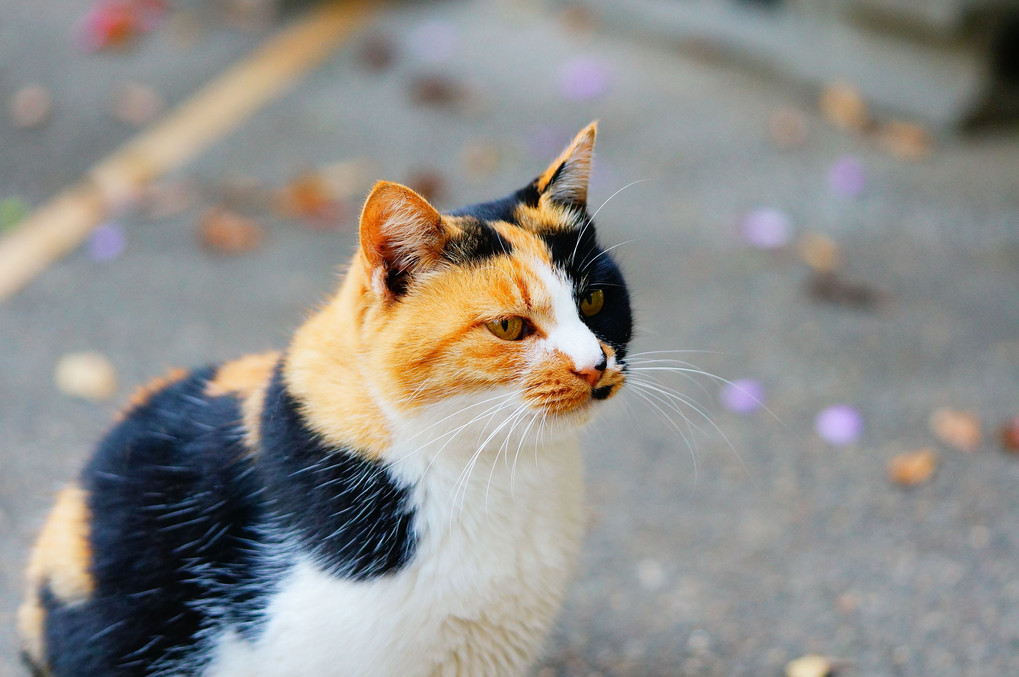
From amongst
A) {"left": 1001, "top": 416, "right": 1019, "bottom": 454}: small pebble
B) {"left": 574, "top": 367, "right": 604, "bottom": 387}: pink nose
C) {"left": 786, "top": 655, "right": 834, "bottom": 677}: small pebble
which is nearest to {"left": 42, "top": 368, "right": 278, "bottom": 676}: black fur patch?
{"left": 574, "top": 367, "right": 604, "bottom": 387}: pink nose

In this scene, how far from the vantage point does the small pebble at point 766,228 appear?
3.59 metres

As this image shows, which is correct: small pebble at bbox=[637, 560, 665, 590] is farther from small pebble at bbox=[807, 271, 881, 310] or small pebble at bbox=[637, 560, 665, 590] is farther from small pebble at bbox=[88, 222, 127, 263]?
small pebble at bbox=[88, 222, 127, 263]

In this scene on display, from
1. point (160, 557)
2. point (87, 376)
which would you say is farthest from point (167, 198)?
point (160, 557)

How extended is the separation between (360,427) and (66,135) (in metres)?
3.28

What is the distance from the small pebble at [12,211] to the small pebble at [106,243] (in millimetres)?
327

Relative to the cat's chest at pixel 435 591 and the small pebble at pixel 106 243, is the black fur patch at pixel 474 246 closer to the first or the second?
the cat's chest at pixel 435 591

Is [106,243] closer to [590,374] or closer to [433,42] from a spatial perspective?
[433,42]

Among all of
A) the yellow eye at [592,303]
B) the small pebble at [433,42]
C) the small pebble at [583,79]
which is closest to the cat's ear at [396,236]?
the yellow eye at [592,303]

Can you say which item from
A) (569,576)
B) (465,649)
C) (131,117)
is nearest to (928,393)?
(569,576)

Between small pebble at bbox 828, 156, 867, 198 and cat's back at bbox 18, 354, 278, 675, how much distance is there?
2856 millimetres

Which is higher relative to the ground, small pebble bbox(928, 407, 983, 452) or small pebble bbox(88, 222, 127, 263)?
small pebble bbox(88, 222, 127, 263)

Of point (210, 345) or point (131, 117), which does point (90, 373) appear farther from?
point (131, 117)

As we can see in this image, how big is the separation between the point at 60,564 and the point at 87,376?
144 cm

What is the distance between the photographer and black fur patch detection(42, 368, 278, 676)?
64.7 inches
